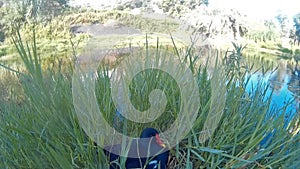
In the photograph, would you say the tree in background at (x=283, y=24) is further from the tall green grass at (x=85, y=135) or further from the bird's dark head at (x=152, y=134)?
the bird's dark head at (x=152, y=134)

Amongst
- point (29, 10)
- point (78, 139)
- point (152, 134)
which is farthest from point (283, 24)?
point (78, 139)

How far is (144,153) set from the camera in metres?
0.56

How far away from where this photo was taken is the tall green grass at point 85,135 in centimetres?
53

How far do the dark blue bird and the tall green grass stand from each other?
2cm

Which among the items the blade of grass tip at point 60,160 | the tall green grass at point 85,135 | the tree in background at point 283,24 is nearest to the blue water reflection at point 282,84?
the tall green grass at point 85,135

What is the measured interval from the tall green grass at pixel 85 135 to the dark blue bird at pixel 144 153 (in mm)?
24

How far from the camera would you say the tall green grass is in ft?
1.75

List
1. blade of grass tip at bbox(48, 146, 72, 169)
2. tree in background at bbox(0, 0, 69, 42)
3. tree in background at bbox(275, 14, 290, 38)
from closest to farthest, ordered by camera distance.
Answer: blade of grass tip at bbox(48, 146, 72, 169) < tree in background at bbox(0, 0, 69, 42) < tree in background at bbox(275, 14, 290, 38)

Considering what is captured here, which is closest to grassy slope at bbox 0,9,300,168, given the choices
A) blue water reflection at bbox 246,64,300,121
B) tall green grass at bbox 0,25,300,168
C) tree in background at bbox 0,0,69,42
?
tall green grass at bbox 0,25,300,168

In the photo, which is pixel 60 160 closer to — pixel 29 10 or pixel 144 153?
pixel 144 153

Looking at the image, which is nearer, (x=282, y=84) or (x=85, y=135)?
(x=85, y=135)

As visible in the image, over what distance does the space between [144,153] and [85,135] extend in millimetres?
126

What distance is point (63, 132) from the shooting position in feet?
1.86

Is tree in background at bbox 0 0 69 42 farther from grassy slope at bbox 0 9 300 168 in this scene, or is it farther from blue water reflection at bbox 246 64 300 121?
blue water reflection at bbox 246 64 300 121
